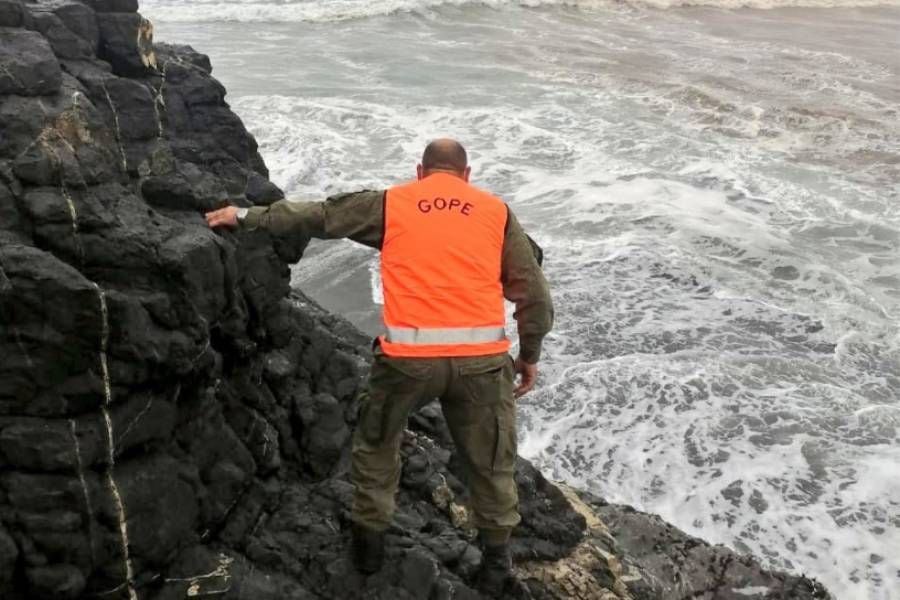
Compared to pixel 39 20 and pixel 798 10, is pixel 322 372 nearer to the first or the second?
pixel 39 20

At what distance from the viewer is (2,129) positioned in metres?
3.79

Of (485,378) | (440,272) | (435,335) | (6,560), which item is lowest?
(6,560)

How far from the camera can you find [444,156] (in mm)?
3986

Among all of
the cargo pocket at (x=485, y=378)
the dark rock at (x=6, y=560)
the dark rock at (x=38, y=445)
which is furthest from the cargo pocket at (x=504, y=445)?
the dark rock at (x=6, y=560)

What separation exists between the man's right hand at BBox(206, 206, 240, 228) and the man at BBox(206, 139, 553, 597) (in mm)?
67

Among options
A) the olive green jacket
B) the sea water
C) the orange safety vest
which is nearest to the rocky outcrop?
the olive green jacket

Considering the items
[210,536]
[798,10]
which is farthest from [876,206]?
[798,10]

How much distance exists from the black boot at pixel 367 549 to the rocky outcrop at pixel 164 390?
0.06 meters

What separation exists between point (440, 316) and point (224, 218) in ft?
4.11

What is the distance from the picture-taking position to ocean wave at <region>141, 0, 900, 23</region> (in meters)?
31.5

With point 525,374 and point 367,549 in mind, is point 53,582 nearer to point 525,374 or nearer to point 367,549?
point 367,549

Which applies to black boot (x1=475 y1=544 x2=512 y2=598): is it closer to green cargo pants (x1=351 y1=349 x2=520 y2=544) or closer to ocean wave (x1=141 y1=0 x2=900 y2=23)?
green cargo pants (x1=351 y1=349 x2=520 y2=544)

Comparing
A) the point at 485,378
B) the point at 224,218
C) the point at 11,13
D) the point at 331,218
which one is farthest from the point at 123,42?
the point at 485,378

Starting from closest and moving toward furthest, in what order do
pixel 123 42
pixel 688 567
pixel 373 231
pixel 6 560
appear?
pixel 6 560
pixel 373 231
pixel 123 42
pixel 688 567
